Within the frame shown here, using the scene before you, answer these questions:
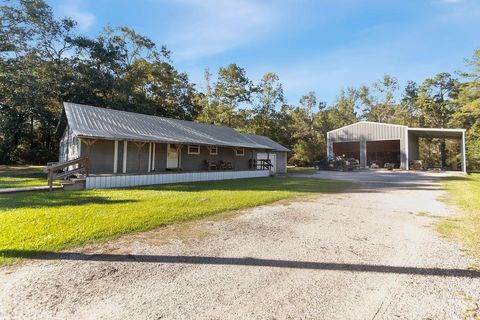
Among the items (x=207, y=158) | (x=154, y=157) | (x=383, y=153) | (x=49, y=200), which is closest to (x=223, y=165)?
(x=207, y=158)

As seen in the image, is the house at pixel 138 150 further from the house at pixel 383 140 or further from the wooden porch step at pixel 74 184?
the house at pixel 383 140

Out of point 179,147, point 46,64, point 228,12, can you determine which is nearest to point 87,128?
point 179,147

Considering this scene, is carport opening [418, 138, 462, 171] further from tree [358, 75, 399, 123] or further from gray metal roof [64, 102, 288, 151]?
gray metal roof [64, 102, 288, 151]

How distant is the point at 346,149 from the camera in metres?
34.8

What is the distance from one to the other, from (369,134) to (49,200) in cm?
2871

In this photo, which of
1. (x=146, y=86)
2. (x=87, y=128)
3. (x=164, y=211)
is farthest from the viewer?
(x=146, y=86)

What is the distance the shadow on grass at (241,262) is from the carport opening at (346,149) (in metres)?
30.3

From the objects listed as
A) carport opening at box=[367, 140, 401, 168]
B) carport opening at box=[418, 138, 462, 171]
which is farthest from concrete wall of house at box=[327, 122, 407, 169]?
carport opening at box=[418, 138, 462, 171]

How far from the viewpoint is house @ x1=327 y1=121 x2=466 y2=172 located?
26.3 m

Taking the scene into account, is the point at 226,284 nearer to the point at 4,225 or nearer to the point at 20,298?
the point at 20,298

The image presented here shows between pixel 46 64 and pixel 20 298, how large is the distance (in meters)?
28.9

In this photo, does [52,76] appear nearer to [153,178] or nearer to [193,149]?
[193,149]

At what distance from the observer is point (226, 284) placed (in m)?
3.02

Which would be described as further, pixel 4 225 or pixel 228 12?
pixel 228 12
